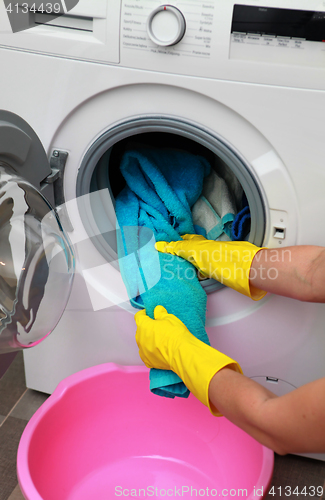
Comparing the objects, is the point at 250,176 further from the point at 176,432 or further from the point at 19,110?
the point at 176,432

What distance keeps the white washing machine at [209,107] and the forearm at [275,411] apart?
26cm

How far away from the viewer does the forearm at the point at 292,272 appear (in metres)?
0.76

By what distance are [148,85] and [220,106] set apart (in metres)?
0.13

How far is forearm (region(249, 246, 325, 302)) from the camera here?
0.76 meters

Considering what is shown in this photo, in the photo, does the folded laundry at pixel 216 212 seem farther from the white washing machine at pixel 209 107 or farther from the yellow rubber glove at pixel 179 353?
the yellow rubber glove at pixel 179 353

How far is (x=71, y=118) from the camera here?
0.81 meters

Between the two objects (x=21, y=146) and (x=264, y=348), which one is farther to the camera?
(x=264, y=348)

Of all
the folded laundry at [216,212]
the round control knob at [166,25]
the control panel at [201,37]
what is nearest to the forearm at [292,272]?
the folded laundry at [216,212]

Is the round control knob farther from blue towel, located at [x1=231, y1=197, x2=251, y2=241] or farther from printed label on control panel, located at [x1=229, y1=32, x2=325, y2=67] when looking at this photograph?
blue towel, located at [x1=231, y1=197, x2=251, y2=241]

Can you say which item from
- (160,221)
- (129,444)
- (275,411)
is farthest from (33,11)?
(129,444)

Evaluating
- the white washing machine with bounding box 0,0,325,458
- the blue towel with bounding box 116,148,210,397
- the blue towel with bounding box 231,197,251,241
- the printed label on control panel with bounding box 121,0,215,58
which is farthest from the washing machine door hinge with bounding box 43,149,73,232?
the blue towel with bounding box 231,197,251,241

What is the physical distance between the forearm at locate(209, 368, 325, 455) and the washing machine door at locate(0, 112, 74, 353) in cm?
34

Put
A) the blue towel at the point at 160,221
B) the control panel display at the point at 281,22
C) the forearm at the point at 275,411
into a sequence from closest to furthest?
the forearm at the point at 275,411 < the control panel display at the point at 281,22 < the blue towel at the point at 160,221

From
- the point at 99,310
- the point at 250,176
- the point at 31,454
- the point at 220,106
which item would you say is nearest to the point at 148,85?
the point at 220,106
